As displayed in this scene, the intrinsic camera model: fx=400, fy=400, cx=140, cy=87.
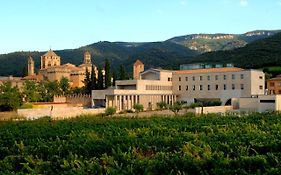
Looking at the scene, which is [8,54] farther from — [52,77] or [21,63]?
[52,77]

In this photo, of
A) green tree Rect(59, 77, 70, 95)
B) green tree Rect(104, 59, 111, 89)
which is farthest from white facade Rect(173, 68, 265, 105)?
green tree Rect(59, 77, 70, 95)

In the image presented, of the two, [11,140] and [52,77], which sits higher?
[52,77]

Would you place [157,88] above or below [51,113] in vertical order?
above

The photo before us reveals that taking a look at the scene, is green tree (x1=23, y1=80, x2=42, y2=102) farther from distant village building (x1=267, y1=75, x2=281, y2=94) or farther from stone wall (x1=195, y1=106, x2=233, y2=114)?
distant village building (x1=267, y1=75, x2=281, y2=94)

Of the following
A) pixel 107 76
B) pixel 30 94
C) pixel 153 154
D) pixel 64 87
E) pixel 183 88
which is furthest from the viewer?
pixel 64 87

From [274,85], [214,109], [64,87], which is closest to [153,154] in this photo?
[214,109]

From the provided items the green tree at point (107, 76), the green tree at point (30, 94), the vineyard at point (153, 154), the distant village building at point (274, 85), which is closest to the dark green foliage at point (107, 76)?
Result: the green tree at point (107, 76)

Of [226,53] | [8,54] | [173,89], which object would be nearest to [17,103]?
[173,89]

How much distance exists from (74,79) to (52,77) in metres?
4.64

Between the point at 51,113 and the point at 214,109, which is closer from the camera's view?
the point at 51,113

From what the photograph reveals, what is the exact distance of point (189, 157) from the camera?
1137cm

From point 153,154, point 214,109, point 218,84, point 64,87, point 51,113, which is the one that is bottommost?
point 153,154

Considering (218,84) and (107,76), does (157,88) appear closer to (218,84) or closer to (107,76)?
(218,84)

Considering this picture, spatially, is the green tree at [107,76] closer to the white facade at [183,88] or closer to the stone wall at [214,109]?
the white facade at [183,88]
